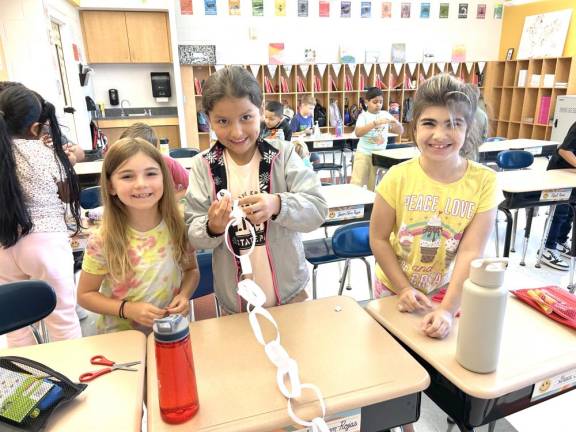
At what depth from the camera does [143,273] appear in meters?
1.34

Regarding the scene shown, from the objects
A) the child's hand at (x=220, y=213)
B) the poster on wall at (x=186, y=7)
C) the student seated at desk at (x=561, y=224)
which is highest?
the poster on wall at (x=186, y=7)

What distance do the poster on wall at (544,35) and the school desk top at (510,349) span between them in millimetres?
8521

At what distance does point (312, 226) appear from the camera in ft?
4.04

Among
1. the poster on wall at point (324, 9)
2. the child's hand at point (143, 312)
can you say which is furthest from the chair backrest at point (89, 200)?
the poster on wall at point (324, 9)

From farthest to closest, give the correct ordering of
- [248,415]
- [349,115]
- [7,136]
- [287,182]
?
[349,115], [7,136], [287,182], [248,415]

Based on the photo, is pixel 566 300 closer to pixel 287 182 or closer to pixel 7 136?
pixel 287 182

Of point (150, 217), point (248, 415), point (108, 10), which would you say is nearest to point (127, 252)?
point (150, 217)

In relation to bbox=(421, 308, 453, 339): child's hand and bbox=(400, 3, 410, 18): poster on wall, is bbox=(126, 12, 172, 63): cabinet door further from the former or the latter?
bbox=(421, 308, 453, 339): child's hand

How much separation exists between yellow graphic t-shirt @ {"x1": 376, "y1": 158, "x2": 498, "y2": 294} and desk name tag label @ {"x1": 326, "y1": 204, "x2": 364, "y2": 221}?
48.7 inches

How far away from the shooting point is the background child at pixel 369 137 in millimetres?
4410

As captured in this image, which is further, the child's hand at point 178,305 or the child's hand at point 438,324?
the child's hand at point 178,305

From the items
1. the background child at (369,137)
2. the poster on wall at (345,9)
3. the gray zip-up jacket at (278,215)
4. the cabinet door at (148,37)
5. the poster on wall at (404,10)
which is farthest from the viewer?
the poster on wall at (404,10)

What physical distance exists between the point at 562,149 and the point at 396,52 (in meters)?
5.77

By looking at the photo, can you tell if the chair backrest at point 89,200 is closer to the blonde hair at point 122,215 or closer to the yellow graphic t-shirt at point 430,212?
the blonde hair at point 122,215
